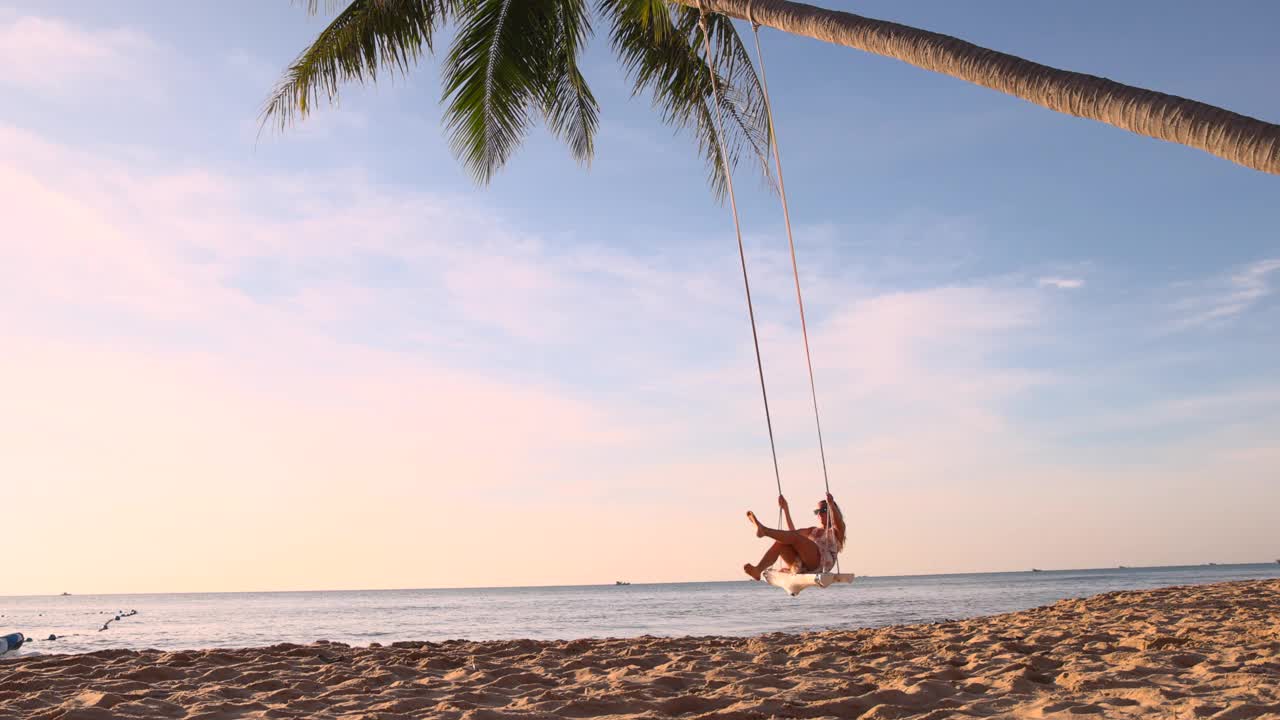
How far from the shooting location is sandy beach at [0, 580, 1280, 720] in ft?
15.1

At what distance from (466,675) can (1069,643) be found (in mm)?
4537

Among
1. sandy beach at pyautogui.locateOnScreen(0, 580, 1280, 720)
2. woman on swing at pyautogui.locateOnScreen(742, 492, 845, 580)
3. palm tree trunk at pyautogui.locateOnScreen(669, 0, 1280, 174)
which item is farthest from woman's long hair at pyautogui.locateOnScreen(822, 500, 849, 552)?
palm tree trunk at pyautogui.locateOnScreen(669, 0, 1280, 174)

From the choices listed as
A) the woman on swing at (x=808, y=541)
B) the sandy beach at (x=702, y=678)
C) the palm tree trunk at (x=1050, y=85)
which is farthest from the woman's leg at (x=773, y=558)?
the palm tree trunk at (x=1050, y=85)

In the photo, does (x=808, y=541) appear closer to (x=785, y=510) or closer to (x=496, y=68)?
(x=785, y=510)

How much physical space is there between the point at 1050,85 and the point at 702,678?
403 centimetres

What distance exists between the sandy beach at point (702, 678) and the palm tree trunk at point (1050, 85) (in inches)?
109

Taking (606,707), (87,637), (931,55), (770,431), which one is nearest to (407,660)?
(606,707)

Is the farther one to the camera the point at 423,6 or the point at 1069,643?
the point at 423,6

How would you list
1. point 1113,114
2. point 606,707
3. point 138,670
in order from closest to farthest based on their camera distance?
point 1113,114 < point 606,707 < point 138,670

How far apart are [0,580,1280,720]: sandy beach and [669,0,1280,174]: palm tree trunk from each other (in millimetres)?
2759

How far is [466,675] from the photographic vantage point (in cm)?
595

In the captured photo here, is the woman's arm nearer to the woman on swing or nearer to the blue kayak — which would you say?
the woman on swing

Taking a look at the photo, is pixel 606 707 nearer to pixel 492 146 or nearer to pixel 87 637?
pixel 492 146

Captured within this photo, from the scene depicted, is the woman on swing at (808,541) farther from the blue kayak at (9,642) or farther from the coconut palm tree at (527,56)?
the blue kayak at (9,642)
